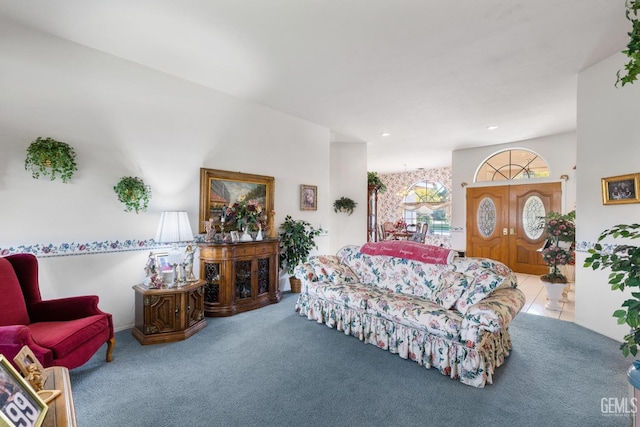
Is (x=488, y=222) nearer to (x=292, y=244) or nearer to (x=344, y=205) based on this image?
(x=344, y=205)

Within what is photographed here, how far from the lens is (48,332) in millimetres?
2023

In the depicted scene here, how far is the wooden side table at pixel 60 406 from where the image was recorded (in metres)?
0.95

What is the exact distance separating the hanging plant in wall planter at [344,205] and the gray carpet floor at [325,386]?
12.0 feet

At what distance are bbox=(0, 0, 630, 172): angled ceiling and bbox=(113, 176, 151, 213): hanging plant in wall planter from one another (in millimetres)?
1345

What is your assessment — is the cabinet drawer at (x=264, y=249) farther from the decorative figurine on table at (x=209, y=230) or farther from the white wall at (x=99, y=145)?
the white wall at (x=99, y=145)

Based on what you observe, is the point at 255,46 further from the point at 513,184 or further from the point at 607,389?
the point at 513,184

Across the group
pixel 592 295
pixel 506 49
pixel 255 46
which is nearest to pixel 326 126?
pixel 255 46

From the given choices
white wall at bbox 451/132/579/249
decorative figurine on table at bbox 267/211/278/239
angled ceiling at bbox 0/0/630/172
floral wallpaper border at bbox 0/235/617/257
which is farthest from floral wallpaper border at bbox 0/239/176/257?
white wall at bbox 451/132/579/249

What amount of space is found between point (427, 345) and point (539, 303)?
9.85 feet

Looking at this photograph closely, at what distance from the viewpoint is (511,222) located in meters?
6.36

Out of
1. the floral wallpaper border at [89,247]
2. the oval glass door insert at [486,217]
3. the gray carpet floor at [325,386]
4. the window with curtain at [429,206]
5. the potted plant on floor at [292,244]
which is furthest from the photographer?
the window with curtain at [429,206]

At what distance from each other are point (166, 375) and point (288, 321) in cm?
142

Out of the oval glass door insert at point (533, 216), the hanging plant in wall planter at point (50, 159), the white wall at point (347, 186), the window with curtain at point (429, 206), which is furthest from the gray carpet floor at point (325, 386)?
the window with curtain at point (429, 206)

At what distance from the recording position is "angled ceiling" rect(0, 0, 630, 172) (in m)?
2.25
